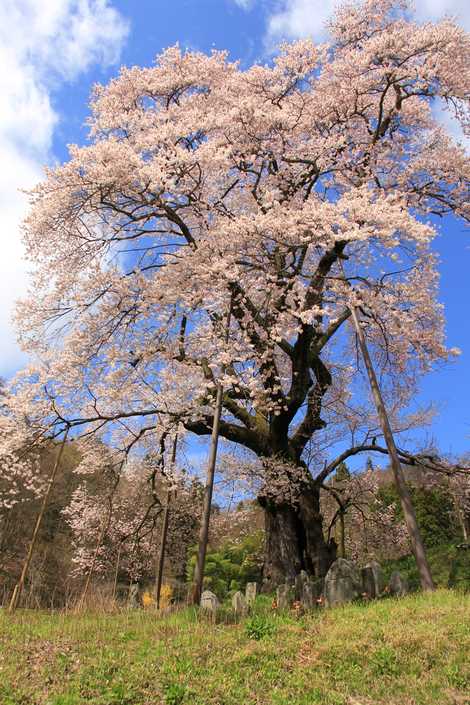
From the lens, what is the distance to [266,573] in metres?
13.4

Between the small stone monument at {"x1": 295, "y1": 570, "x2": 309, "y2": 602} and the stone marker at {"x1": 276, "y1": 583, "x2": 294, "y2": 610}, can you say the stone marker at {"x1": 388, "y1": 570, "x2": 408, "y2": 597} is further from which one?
the stone marker at {"x1": 276, "y1": 583, "x2": 294, "y2": 610}

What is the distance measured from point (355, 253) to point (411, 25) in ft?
21.7

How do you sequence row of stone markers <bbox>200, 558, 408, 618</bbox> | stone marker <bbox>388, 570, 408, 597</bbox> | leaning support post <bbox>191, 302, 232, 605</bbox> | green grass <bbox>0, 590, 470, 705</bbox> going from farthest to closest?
leaning support post <bbox>191, 302, 232, 605</bbox> < stone marker <bbox>388, 570, 408, 597</bbox> < row of stone markers <bbox>200, 558, 408, 618</bbox> < green grass <bbox>0, 590, 470, 705</bbox>

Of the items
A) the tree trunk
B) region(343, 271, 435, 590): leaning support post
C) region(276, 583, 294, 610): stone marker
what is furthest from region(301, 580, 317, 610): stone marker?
the tree trunk

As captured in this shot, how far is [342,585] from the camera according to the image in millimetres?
8398

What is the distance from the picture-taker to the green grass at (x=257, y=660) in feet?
16.8

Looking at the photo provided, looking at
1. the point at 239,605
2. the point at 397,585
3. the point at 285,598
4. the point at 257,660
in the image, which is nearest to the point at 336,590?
the point at 285,598

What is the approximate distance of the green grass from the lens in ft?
16.8

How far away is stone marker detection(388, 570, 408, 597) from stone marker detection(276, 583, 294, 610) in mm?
1684

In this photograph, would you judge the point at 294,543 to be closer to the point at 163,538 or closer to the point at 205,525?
the point at 163,538

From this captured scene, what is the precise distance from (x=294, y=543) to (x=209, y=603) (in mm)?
5828

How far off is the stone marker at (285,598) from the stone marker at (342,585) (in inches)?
23.0

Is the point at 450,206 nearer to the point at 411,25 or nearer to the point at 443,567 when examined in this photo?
the point at 411,25

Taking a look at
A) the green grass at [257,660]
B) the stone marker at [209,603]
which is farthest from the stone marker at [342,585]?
the stone marker at [209,603]
